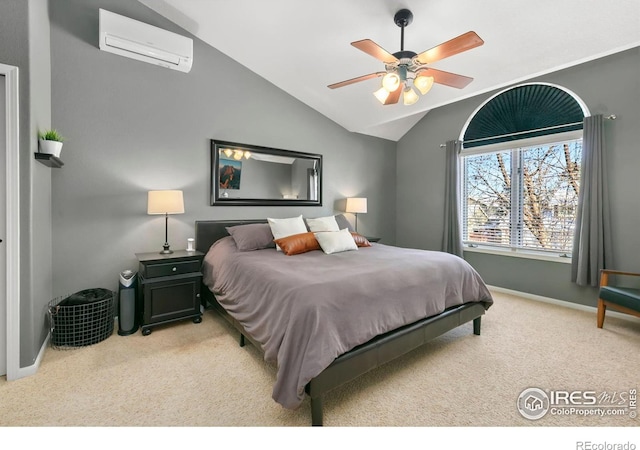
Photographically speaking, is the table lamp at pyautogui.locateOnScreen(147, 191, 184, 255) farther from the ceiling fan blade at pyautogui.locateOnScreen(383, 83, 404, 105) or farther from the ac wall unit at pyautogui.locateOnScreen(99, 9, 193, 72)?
the ceiling fan blade at pyautogui.locateOnScreen(383, 83, 404, 105)

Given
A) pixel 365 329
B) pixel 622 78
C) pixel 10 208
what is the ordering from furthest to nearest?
pixel 622 78, pixel 10 208, pixel 365 329

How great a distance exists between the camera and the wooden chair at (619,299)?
2596 millimetres

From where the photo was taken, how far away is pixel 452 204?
15.1 ft

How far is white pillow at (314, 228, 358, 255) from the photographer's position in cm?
317

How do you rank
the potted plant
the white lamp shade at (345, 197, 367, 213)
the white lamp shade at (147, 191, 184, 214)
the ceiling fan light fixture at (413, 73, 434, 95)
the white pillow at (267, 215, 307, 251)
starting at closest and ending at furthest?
the potted plant → the ceiling fan light fixture at (413, 73, 434, 95) → the white lamp shade at (147, 191, 184, 214) → the white pillow at (267, 215, 307, 251) → the white lamp shade at (345, 197, 367, 213)

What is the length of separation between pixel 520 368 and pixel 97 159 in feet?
13.9

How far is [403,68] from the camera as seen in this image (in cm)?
240

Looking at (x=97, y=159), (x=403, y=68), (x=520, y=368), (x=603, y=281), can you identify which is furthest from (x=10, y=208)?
(x=603, y=281)

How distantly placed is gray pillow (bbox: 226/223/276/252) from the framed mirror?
54cm

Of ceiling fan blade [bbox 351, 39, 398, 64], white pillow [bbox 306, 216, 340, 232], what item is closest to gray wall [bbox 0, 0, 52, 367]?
ceiling fan blade [bbox 351, 39, 398, 64]

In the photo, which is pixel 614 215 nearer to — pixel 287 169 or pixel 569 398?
pixel 569 398

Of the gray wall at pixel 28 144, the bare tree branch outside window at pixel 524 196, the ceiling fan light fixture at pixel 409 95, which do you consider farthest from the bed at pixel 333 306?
the bare tree branch outside window at pixel 524 196

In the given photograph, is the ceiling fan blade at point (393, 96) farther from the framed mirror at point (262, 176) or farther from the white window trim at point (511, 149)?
the white window trim at point (511, 149)

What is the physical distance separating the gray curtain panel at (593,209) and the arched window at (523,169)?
0.71ft
